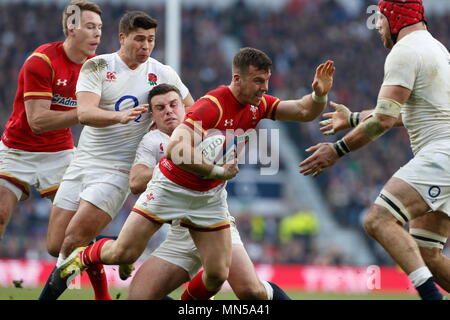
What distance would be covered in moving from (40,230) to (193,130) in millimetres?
13678

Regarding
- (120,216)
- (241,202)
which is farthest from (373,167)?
(120,216)

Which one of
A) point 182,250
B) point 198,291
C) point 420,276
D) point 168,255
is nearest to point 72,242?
point 168,255

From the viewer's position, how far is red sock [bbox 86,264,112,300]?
7.66m

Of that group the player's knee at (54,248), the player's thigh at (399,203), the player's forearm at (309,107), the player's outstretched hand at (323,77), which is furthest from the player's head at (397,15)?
the player's knee at (54,248)

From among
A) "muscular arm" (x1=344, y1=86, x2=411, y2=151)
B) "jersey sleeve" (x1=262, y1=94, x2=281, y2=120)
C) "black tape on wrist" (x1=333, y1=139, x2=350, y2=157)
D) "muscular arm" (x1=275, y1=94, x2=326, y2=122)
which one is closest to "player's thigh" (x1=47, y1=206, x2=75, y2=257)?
"jersey sleeve" (x1=262, y1=94, x2=281, y2=120)

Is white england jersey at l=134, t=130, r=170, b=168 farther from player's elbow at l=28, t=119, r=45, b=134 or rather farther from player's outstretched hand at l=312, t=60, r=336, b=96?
player's outstretched hand at l=312, t=60, r=336, b=96

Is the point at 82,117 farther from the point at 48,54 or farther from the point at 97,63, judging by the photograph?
the point at 48,54

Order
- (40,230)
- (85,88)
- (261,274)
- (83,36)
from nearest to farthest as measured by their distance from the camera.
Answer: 1. (85,88)
2. (83,36)
3. (261,274)
4. (40,230)

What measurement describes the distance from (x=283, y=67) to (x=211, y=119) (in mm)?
19681

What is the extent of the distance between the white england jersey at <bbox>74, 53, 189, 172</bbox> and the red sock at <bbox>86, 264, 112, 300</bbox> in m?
0.97

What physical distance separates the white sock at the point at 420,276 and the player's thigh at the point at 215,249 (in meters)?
1.48

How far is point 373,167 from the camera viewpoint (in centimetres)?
2208

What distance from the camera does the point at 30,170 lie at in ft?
27.6

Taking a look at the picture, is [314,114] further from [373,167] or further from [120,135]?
[373,167]
